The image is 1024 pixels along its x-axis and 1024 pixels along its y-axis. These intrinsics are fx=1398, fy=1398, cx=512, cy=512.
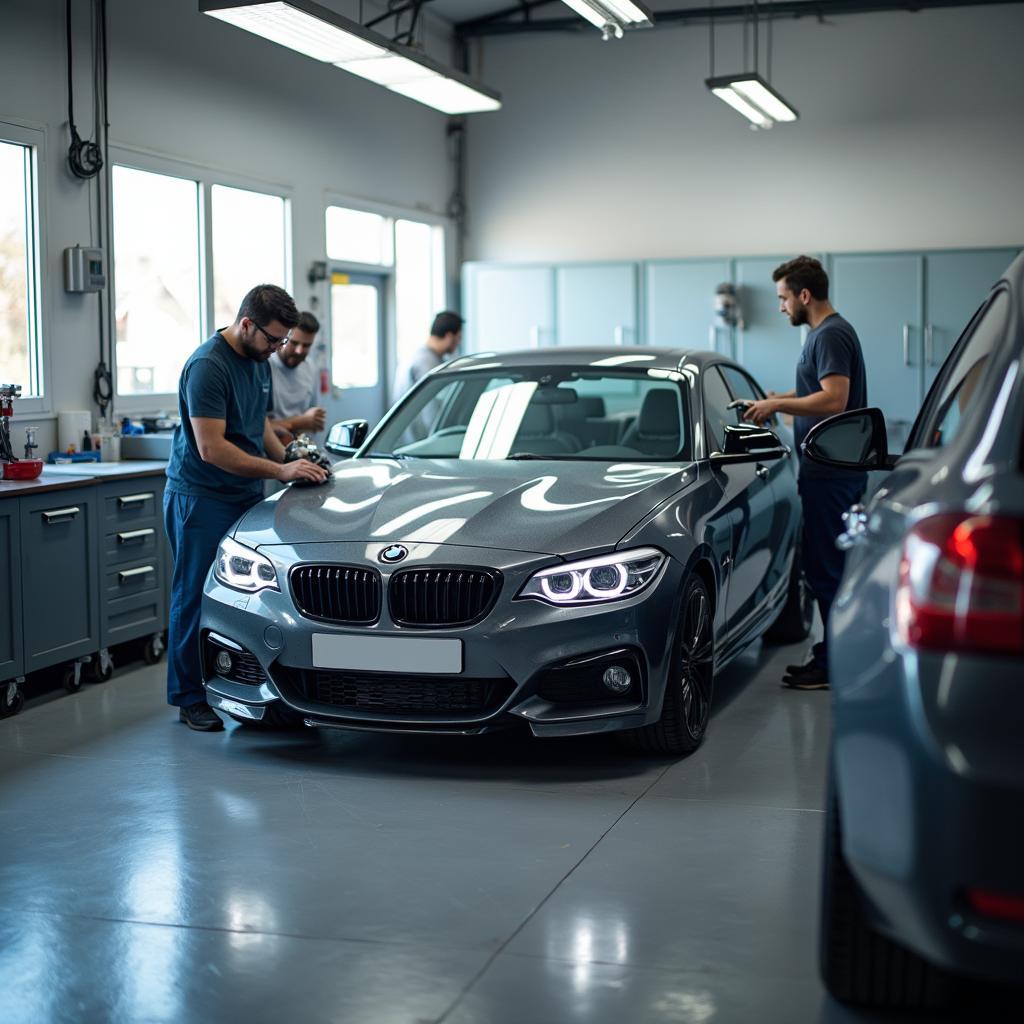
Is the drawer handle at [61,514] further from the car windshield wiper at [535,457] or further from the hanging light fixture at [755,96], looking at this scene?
the hanging light fixture at [755,96]

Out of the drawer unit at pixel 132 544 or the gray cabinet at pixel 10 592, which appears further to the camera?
the drawer unit at pixel 132 544

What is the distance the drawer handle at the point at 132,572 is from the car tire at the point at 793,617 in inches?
112

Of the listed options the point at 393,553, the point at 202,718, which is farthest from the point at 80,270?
the point at 393,553

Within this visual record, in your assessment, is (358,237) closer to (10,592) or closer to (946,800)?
(10,592)

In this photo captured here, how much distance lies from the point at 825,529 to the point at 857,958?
3173mm

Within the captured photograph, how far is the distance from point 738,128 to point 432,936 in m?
10.2

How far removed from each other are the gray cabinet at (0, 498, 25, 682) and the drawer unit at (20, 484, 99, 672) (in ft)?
0.12

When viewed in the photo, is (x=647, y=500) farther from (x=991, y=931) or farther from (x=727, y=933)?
(x=991, y=931)

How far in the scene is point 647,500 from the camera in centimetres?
443

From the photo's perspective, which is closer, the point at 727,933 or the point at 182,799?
the point at 727,933

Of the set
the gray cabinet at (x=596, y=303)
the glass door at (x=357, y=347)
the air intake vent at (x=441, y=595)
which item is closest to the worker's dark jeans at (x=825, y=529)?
the air intake vent at (x=441, y=595)

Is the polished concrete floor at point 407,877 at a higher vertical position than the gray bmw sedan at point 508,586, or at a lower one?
lower

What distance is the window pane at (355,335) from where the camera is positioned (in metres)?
10.8

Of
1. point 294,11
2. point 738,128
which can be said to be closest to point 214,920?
point 294,11
